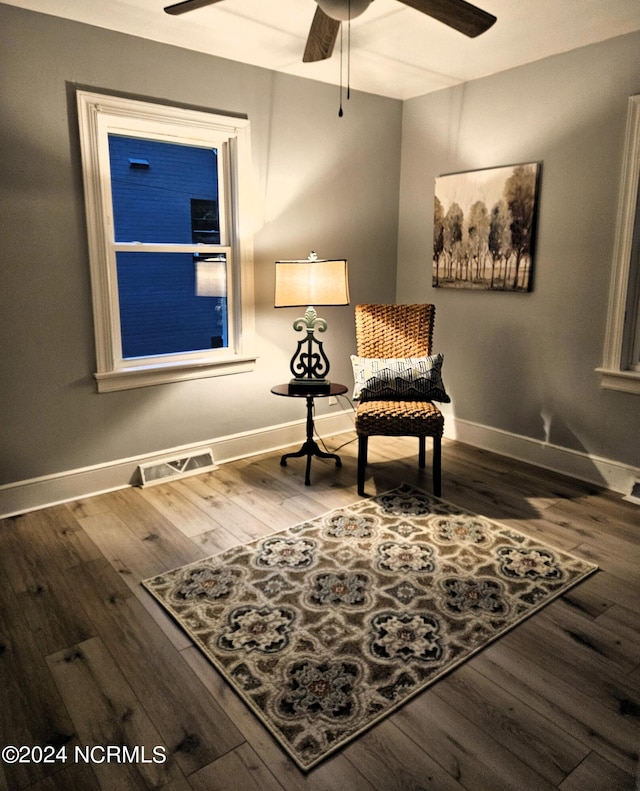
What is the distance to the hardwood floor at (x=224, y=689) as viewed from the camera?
1582mm

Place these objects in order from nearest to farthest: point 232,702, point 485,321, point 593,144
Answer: point 232,702
point 593,144
point 485,321

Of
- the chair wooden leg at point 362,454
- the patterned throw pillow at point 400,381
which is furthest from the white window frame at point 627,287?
the chair wooden leg at point 362,454

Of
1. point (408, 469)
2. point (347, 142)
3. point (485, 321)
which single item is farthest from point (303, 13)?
point (408, 469)

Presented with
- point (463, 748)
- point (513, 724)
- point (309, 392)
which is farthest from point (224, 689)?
point (309, 392)

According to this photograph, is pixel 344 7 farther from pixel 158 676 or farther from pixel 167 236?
pixel 158 676

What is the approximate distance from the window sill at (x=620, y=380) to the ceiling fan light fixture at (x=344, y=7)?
2.35m

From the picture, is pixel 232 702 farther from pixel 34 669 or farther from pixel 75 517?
pixel 75 517

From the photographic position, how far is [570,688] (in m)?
1.89

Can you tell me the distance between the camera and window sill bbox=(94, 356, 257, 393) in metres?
3.32

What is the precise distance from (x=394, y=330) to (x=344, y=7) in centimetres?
205

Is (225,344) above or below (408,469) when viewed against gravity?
above

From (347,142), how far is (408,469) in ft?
7.59

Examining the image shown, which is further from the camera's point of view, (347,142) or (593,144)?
(347,142)

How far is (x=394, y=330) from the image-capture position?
12.5 feet
